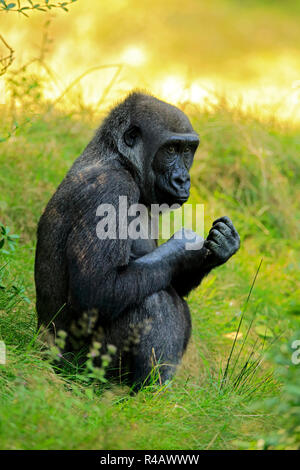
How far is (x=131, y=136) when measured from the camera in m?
3.94

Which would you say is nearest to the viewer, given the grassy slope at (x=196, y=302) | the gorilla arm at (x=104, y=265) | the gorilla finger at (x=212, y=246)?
the grassy slope at (x=196, y=302)

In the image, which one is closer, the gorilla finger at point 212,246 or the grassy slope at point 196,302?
the grassy slope at point 196,302

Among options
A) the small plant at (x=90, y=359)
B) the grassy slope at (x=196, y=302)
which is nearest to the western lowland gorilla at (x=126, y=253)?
the small plant at (x=90, y=359)

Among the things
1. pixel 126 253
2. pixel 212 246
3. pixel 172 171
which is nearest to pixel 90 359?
pixel 126 253

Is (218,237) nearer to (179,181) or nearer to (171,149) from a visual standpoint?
(179,181)

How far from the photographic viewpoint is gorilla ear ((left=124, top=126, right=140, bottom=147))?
3902 mm

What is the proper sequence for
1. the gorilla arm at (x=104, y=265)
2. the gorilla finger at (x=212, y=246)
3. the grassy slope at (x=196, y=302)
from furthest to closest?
the gorilla finger at (x=212, y=246) → the gorilla arm at (x=104, y=265) → the grassy slope at (x=196, y=302)

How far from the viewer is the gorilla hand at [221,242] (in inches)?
151

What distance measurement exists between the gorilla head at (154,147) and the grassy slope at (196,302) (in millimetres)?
1060

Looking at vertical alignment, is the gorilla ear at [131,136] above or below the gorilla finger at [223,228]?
above

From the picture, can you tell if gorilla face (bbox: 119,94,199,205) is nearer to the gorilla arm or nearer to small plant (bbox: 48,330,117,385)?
the gorilla arm

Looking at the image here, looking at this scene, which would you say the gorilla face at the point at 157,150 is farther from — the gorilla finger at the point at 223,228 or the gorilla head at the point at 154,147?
the gorilla finger at the point at 223,228

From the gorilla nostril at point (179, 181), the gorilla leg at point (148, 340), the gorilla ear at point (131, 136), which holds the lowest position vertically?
the gorilla leg at point (148, 340)
